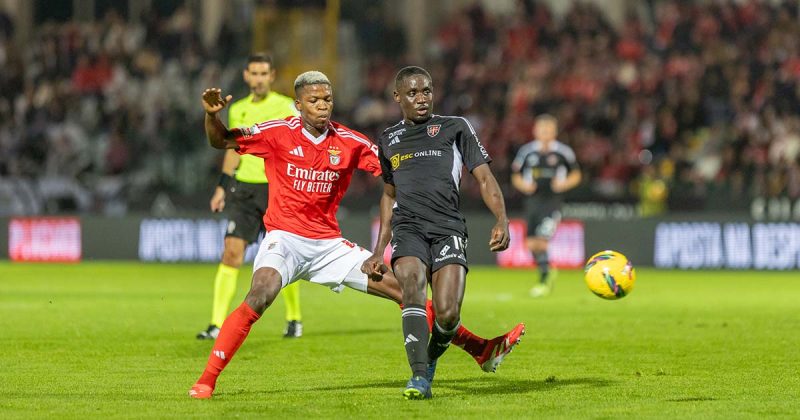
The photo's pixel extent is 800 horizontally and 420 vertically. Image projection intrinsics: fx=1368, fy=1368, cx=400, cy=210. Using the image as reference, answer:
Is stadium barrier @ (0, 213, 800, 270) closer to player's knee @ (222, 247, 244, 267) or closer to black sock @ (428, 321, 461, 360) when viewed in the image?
player's knee @ (222, 247, 244, 267)

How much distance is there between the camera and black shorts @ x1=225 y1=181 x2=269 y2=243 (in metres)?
12.1

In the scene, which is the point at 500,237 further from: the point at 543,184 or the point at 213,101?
the point at 543,184

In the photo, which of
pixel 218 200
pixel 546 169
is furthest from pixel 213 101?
pixel 546 169

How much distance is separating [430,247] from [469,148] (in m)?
0.66

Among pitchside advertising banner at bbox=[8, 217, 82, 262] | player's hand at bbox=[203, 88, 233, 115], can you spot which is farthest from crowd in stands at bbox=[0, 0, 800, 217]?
player's hand at bbox=[203, 88, 233, 115]

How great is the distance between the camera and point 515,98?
91.5ft

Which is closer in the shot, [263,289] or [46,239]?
[263,289]

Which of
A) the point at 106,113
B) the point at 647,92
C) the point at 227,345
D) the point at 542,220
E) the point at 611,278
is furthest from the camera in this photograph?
the point at 106,113

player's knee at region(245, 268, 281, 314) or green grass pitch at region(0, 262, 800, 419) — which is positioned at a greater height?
player's knee at region(245, 268, 281, 314)

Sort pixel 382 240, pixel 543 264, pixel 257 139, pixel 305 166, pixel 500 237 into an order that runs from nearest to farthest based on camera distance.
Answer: pixel 500 237
pixel 382 240
pixel 257 139
pixel 305 166
pixel 543 264

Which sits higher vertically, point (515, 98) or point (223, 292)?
point (515, 98)

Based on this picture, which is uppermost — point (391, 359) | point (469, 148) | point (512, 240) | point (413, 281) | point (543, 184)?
point (469, 148)

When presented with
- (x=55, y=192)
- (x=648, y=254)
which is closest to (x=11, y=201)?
(x=55, y=192)

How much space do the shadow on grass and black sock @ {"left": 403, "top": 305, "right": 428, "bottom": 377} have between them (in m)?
0.61
